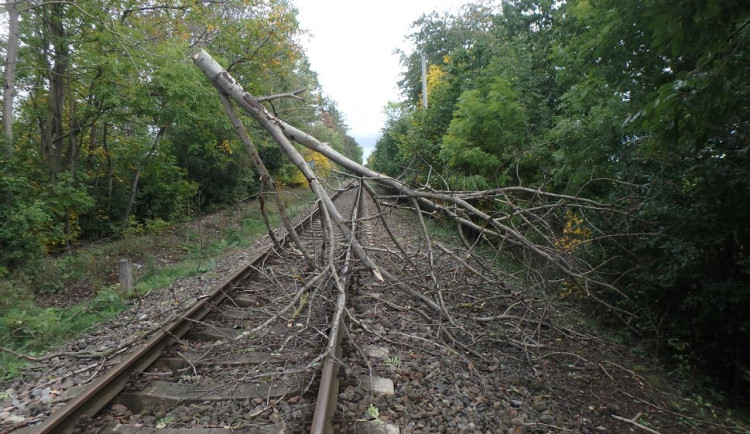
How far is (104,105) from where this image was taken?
34.9ft

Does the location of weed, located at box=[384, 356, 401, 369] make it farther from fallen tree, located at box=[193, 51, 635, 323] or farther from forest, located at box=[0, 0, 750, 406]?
forest, located at box=[0, 0, 750, 406]

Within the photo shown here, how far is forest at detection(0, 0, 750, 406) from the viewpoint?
402cm

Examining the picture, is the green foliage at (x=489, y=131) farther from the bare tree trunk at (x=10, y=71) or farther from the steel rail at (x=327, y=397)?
the bare tree trunk at (x=10, y=71)

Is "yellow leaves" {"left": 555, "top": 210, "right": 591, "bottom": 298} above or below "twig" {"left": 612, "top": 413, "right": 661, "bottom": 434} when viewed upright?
above

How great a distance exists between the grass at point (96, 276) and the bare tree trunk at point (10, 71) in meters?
2.93

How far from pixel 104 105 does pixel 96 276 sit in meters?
4.98

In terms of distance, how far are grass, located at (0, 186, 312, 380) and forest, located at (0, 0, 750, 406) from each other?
59 cm

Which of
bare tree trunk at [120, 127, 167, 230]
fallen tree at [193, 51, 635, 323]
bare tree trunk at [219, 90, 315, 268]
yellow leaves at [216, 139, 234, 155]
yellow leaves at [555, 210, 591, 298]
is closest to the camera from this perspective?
fallen tree at [193, 51, 635, 323]

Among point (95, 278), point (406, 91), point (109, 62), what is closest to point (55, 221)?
point (95, 278)

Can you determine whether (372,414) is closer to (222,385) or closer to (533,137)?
(222,385)

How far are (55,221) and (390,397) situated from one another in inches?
420

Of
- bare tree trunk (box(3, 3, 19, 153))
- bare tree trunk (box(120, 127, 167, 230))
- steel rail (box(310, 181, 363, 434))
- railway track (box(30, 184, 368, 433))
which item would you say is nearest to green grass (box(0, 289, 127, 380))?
railway track (box(30, 184, 368, 433))

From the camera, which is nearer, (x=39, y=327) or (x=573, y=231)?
(x=39, y=327)

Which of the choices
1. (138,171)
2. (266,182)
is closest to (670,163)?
(266,182)
